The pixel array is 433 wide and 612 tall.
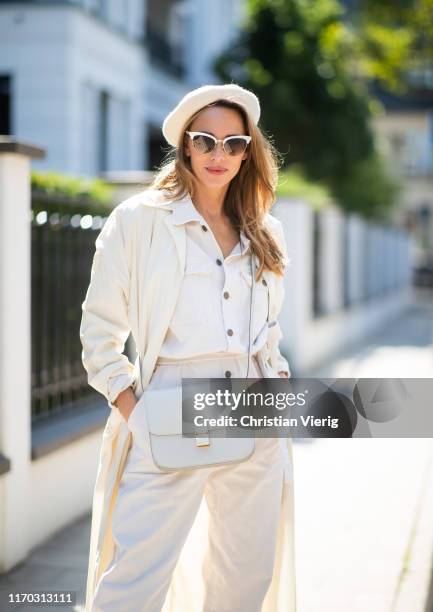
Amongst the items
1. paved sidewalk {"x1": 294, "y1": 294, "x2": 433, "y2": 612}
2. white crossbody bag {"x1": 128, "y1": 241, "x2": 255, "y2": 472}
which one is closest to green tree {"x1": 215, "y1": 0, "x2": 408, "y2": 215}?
paved sidewalk {"x1": 294, "y1": 294, "x2": 433, "y2": 612}

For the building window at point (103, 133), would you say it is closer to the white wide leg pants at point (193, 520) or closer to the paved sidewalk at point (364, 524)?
the paved sidewalk at point (364, 524)

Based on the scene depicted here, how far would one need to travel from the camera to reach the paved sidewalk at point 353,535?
14.6ft

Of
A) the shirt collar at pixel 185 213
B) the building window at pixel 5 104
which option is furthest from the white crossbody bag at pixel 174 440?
the building window at pixel 5 104

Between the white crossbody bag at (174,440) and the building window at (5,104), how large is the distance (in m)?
16.0

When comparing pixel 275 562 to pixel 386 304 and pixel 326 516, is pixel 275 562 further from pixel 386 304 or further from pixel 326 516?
pixel 386 304

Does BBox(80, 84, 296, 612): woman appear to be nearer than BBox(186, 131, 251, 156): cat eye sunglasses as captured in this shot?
Yes

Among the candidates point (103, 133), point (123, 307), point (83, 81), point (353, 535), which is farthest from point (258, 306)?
point (103, 133)

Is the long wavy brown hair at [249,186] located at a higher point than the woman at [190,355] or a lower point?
higher

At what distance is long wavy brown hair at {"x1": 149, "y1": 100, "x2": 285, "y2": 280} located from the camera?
3.11 m

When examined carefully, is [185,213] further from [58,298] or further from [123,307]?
[58,298]

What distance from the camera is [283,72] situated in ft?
79.5

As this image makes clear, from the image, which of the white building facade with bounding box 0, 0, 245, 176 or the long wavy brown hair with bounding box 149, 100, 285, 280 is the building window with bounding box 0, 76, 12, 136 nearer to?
the white building facade with bounding box 0, 0, 245, 176

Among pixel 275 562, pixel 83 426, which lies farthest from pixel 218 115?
pixel 83 426

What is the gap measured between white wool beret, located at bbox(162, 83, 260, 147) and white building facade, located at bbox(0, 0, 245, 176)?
14.3 m
